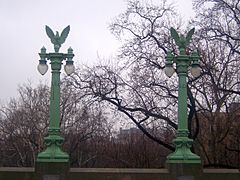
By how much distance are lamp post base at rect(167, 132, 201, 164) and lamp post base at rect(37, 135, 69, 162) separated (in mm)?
3359

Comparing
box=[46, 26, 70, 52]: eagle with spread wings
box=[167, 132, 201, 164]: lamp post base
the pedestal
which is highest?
box=[46, 26, 70, 52]: eagle with spread wings

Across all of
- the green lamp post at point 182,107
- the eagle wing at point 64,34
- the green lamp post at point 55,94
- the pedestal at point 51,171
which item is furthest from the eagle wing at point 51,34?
the pedestal at point 51,171

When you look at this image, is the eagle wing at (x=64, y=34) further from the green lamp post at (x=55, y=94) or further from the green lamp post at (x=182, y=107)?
the green lamp post at (x=182, y=107)

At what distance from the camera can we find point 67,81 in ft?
85.3

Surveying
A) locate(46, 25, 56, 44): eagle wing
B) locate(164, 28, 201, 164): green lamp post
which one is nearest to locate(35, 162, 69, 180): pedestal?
locate(164, 28, 201, 164): green lamp post

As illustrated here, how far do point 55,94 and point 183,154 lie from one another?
444 centimetres

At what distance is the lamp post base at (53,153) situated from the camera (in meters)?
13.5

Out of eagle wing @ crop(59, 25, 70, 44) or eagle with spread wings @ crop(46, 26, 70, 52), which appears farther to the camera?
eagle wing @ crop(59, 25, 70, 44)

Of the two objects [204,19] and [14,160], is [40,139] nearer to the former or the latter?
[14,160]

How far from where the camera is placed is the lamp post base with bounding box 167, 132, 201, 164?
45.3 ft

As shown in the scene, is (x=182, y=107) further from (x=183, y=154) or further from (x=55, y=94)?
(x=55, y=94)

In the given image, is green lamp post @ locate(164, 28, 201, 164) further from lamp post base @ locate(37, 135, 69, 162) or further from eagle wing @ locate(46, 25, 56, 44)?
eagle wing @ locate(46, 25, 56, 44)

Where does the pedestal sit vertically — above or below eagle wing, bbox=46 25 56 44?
below

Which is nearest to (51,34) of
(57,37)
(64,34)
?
(57,37)
